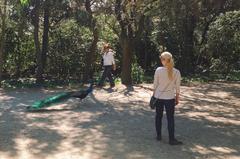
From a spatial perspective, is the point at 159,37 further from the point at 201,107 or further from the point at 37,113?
the point at 37,113

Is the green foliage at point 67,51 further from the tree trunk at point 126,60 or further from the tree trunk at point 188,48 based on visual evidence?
the tree trunk at point 188,48

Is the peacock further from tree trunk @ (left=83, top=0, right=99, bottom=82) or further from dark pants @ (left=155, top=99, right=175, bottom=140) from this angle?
tree trunk @ (left=83, top=0, right=99, bottom=82)

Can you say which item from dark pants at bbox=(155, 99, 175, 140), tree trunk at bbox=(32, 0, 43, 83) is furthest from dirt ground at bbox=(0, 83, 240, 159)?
tree trunk at bbox=(32, 0, 43, 83)

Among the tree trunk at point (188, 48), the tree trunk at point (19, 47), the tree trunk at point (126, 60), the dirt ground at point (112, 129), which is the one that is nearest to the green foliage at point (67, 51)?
the tree trunk at point (19, 47)

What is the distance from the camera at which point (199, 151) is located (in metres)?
8.91

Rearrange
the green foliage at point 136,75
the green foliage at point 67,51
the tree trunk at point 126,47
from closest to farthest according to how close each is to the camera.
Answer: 1. the tree trunk at point 126,47
2. the green foliage at point 136,75
3. the green foliage at point 67,51

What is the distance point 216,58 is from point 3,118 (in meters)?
17.4

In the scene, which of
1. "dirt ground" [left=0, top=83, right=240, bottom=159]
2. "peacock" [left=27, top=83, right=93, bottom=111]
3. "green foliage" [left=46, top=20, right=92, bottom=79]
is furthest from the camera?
"green foliage" [left=46, top=20, right=92, bottom=79]

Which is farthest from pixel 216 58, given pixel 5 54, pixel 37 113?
pixel 37 113

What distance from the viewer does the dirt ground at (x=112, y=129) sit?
28.5 feet

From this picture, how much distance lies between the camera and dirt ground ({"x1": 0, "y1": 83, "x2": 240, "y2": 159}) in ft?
28.5

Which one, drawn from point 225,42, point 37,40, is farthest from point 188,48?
point 37,40

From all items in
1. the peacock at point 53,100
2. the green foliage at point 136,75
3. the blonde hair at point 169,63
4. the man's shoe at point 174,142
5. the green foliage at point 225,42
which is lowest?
the man's shoe at point 174,142

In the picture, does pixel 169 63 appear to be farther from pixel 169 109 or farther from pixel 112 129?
pixel 112 129
